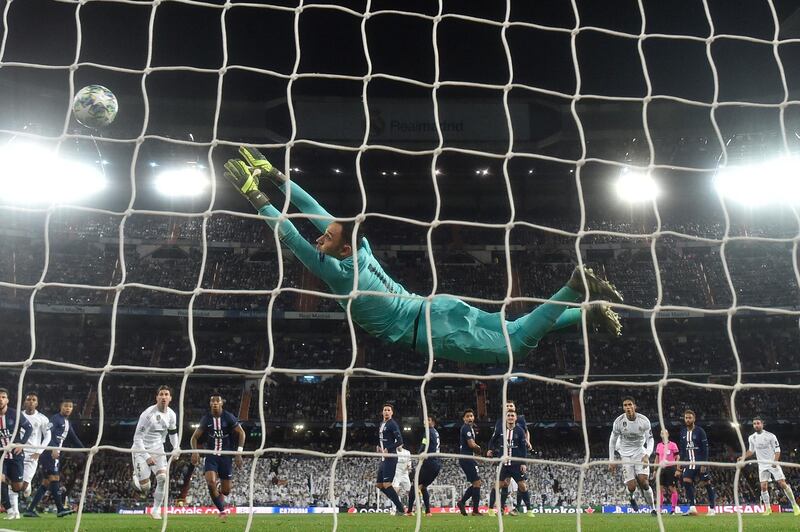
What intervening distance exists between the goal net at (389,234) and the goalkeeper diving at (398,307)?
12521 mm

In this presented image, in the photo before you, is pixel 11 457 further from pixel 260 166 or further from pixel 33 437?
pixel 260 166

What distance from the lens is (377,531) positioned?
7.71m

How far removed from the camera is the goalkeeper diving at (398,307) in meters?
4.43

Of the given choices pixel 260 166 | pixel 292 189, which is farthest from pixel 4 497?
pixel 292 189

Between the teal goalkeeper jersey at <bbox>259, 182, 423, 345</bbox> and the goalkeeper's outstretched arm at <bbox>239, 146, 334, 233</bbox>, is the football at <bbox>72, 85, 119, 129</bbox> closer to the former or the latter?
the goalkeeper's outstretched arm at <bbox>239, 146, 334, 233</bbox>

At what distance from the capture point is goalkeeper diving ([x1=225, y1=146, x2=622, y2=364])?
4.43 metres

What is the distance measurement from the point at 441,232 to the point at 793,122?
1354 cm

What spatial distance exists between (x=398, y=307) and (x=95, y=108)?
5.82 metres

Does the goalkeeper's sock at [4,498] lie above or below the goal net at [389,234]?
below

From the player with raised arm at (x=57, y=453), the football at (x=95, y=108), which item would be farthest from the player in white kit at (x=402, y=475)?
the football at (x=95, y=108)

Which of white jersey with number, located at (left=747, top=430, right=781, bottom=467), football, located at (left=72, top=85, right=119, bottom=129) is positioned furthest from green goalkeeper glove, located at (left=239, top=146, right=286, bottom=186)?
white jersey with number, located at (left=747, top=430, right=781, bottom=467)

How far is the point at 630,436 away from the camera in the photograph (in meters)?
10.5

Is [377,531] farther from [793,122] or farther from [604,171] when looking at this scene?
[604,171]

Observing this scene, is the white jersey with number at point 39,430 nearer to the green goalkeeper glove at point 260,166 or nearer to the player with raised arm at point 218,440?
the player with raised arm at point 218,440
